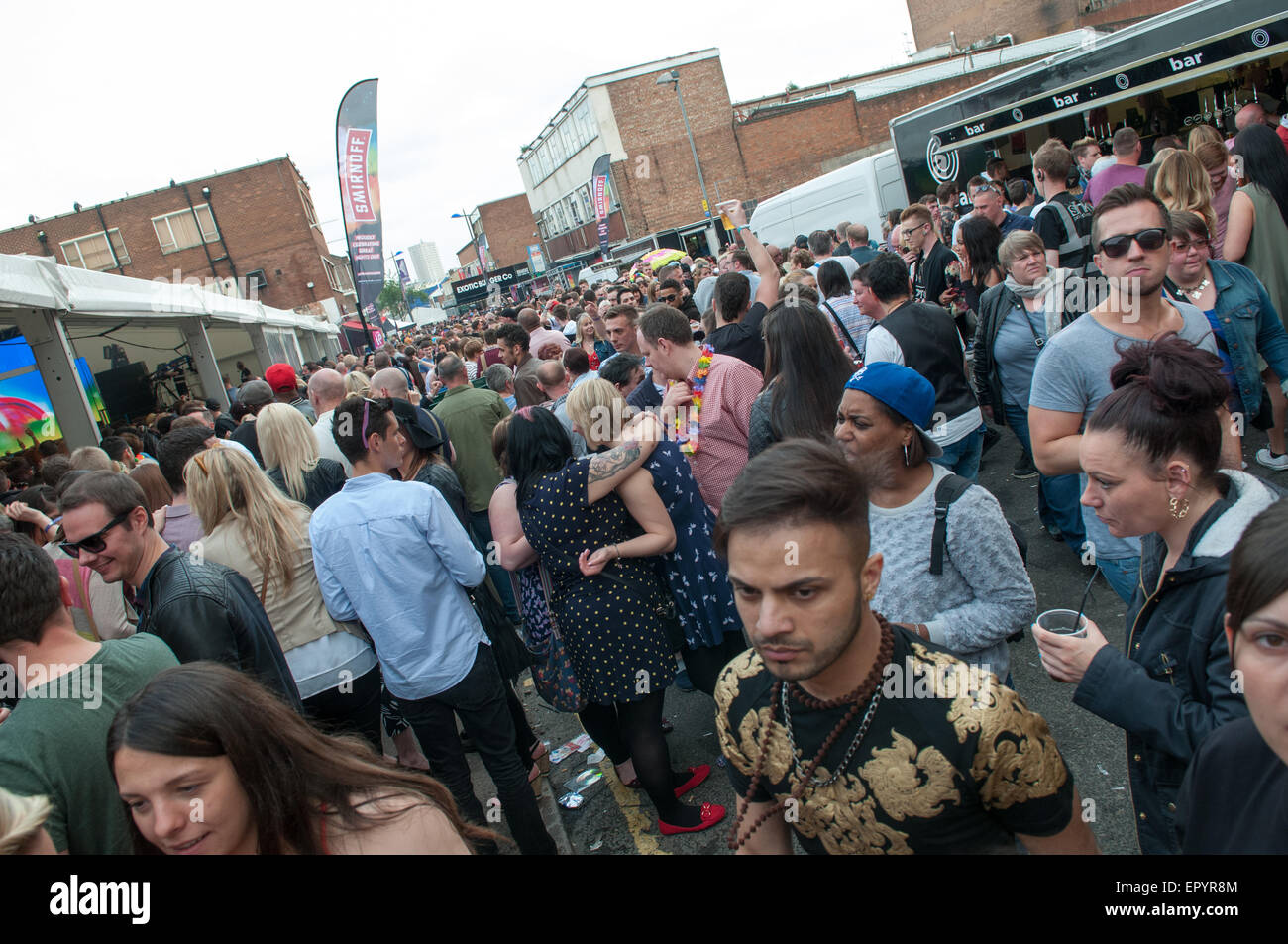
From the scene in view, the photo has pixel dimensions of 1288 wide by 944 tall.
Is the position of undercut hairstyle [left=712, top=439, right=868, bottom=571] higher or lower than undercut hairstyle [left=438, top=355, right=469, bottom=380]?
lower

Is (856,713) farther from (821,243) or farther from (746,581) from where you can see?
(821,243)

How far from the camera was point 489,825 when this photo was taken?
410 centimetres

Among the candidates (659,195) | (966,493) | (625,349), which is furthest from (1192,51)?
(659,195)

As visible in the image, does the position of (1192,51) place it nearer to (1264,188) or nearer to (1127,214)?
(1264,188)

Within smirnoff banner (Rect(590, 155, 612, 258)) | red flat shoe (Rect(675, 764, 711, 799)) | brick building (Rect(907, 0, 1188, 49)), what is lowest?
red flat shoe (Rect(675, 764, 711, 799))

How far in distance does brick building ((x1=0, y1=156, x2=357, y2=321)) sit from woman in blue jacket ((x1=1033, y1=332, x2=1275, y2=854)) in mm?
42702

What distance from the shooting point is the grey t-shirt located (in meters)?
2.82

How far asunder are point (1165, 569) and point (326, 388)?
19.5ft

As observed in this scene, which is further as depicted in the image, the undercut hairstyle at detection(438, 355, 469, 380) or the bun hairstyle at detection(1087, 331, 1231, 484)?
the undercut hairstyle at detection(438, 355, 469, 380)

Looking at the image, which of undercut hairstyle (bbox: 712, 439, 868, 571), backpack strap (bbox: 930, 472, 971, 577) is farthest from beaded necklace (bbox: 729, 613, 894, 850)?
backpack strap (bbox: 930, 472, 971, 577)

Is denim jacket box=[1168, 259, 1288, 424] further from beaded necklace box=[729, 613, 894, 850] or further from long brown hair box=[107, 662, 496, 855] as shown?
long brown hair box=[107, 662, 496, 855]

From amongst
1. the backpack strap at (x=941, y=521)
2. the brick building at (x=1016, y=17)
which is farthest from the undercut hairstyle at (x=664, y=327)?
the brick building at (x=1016, y=17)

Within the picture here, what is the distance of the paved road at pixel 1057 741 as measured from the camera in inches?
119
